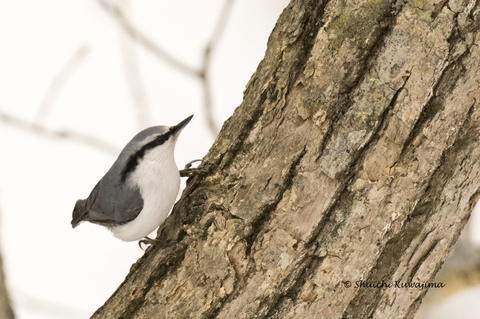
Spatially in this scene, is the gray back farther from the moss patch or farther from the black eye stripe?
the moss patch

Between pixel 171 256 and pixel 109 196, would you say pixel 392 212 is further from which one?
pixel 109 196

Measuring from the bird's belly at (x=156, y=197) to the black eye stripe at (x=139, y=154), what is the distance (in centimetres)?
7

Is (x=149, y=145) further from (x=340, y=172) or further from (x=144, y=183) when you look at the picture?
(x=340, y=172)

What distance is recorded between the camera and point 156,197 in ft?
5.43

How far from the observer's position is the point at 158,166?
5.58 feet

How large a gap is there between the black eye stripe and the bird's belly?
74mm

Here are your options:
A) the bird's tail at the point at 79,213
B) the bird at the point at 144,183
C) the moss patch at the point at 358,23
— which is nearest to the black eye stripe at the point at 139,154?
the bird at the point at 144,183

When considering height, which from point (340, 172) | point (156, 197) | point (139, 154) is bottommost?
point (340, 172)

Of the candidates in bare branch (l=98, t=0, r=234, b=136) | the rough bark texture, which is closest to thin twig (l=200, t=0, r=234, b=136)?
bare branch (l=98, t=0, r=234, b=136)

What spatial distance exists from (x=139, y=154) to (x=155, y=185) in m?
0.15

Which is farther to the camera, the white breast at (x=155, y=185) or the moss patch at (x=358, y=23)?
the white breast at (x=155, y=185)

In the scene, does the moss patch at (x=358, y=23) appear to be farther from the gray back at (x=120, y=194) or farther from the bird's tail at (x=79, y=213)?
the bird's tail at (x=79, y=213)

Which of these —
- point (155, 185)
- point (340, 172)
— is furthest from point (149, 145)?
point (340, 172)

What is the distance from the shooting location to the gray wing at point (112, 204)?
5.65ft
